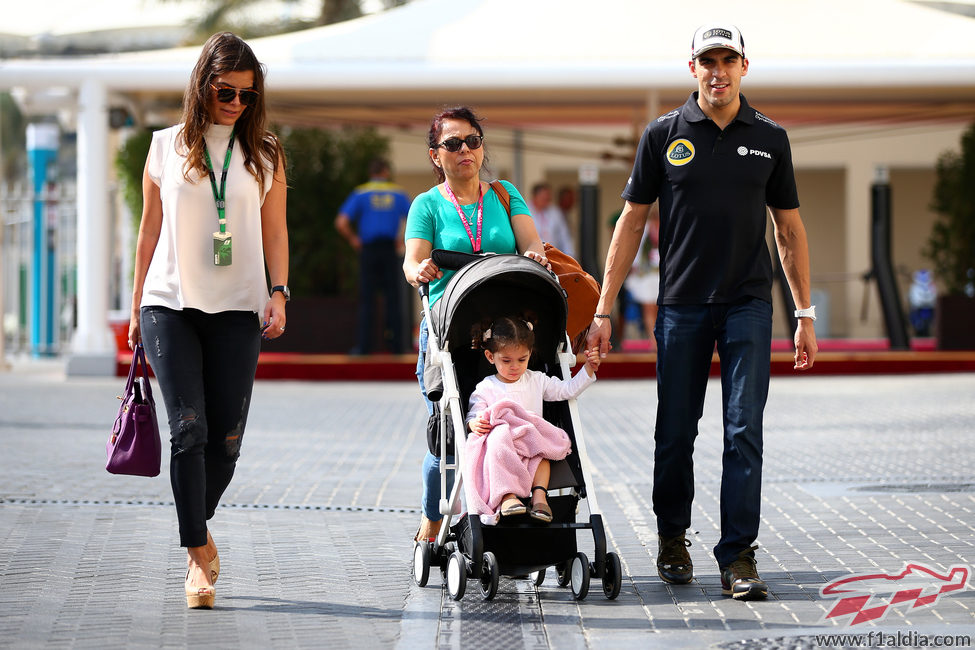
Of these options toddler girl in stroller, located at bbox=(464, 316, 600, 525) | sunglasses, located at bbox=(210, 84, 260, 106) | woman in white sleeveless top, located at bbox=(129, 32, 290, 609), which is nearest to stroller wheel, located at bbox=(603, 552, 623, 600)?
toddler girl in stroller, located at bbox=(464, 316, 600, 525)

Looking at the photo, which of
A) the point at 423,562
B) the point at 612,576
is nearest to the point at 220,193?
the point at 423,562

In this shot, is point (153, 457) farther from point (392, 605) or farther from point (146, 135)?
point (146, 135)

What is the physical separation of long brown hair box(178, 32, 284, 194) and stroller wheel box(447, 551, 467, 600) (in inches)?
61.3

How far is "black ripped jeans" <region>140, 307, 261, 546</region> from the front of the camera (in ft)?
17.1

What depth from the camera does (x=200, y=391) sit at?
5270mm

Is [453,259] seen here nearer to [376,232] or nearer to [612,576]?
[612,576]

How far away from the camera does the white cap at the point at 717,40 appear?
5.45m

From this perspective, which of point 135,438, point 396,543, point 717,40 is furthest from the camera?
point 396,543

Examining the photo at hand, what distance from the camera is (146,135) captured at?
17344mm

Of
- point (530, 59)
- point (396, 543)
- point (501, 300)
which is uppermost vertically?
point (530, 59)

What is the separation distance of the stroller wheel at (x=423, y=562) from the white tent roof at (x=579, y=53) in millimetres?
11204

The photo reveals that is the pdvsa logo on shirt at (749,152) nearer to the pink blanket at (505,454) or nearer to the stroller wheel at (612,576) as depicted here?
the pink blanket at (505,454)

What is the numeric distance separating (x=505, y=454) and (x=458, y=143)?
4.12ft

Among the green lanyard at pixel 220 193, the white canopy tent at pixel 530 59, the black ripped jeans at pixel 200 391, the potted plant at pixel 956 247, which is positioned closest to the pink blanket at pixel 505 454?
the black ripped jeans at pixel 200 391
